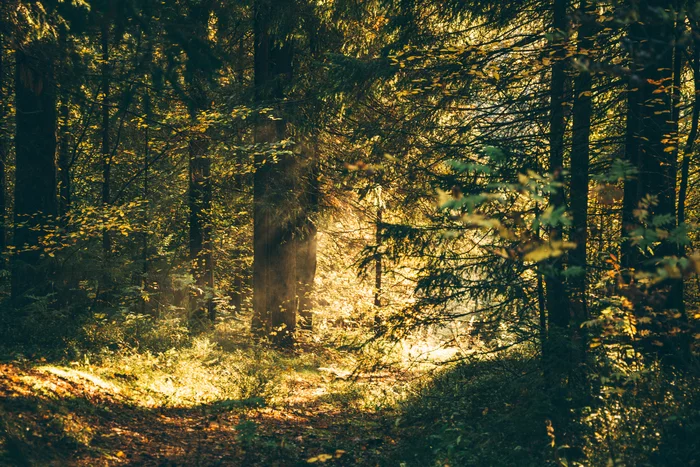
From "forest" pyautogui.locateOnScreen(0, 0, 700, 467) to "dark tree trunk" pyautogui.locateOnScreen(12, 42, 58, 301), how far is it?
4 centimetres

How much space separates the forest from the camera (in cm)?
488

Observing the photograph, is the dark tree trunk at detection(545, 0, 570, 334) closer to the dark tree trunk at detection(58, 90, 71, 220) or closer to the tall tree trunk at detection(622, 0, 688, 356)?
the tall tree trunk at detection(622, 0, 688, 356)

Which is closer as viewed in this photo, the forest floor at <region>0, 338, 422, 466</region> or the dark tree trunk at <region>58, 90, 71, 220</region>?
the forest floor at <region>0, 338, 422, 466</region>

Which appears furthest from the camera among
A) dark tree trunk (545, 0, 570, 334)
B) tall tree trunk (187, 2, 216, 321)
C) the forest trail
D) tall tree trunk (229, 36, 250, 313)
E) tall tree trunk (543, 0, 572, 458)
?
tall tree trunk (187, 2, 216, 321)

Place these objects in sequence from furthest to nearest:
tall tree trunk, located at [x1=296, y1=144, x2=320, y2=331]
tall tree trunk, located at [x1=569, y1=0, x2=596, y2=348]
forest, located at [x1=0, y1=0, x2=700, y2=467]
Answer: tall tree trunk, located at [x1=296, y1=144, x2=320, y2=331] → tall tree trunk, located at [x1=569, y1=0, x2=596, y2=348] → forest, located at [x1=0, y1=0, x2=700, y2=467]

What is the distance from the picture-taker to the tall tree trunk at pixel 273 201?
40.1ft

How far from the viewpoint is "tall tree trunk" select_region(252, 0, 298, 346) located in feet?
40.1

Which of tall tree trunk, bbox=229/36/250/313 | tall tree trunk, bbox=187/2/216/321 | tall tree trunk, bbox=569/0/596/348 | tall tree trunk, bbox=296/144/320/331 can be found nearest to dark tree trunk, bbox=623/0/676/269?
tall tree trunk, bbox=569/0/596/348

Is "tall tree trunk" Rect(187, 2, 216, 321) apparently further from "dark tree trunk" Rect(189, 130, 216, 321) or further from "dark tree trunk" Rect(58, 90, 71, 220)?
"dark tree trunk" Rect(58, 90, 71, 220)

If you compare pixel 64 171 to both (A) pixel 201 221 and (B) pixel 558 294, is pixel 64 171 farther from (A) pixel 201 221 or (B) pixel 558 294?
(B) pixel 558 294

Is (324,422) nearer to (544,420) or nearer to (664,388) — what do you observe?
(544,420)

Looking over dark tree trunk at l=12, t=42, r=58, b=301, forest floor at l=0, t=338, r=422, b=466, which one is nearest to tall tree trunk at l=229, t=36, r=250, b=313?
dark tree trunk at l=12, t=42, r=58, b=301

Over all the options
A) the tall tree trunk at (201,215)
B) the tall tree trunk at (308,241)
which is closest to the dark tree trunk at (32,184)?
the tall tree trunk at (201,215)

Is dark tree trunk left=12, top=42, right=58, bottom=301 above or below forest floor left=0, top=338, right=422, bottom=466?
above
